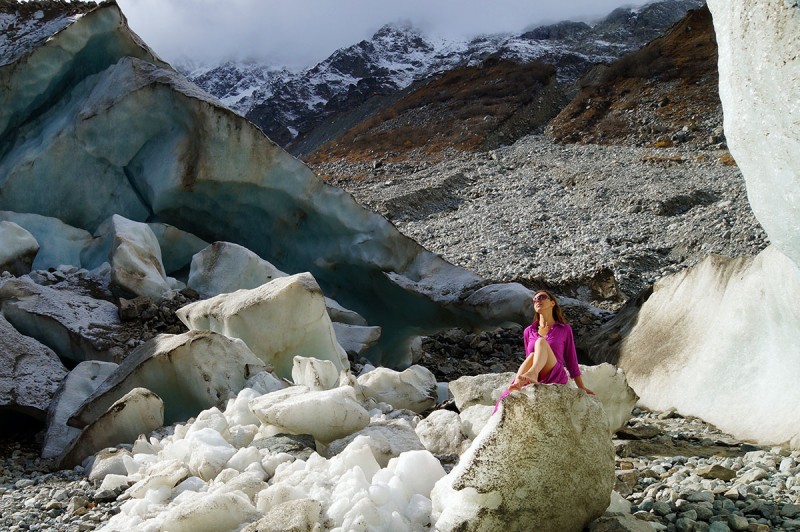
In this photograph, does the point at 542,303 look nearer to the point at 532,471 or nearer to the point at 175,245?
the point at 532,471

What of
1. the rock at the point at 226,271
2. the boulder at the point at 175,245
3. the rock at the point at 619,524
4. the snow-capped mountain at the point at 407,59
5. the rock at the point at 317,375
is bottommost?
the rock at the point at 619,524

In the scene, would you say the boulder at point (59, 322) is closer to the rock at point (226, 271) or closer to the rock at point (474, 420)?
the rock at point (226, 271)

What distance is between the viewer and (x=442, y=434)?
13.5 feet

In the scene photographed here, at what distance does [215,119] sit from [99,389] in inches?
143

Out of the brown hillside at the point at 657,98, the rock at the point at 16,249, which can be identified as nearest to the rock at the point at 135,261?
the rock at the point at 16,249

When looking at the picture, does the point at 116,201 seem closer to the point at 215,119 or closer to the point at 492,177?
the point at 215,119

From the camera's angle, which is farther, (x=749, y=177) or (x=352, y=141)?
(x=352, y=141)

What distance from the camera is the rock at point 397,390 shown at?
5.21 meters

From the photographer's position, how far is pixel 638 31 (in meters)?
58.8

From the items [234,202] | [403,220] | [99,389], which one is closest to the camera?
[99,389]

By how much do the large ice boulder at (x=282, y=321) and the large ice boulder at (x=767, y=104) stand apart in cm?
298

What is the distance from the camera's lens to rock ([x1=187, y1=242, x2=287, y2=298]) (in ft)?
26.0

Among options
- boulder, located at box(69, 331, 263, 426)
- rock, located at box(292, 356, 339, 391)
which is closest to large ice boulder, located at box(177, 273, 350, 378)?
boulder, located at box(69, 331, 263, 426)

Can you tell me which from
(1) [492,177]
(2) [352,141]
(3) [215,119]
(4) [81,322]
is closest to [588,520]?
(4) [81,322]
